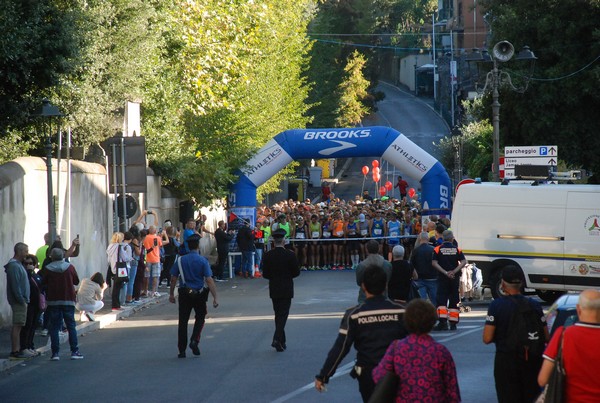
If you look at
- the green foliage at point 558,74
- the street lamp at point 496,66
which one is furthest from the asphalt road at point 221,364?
the green foliage at point 558,74

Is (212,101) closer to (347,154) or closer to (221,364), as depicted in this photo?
(347,154)

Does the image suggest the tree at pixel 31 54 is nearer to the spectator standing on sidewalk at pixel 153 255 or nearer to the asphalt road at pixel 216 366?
the spectator standing on sidewalk at pixel 153 255

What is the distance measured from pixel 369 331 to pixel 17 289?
8612 millimetres

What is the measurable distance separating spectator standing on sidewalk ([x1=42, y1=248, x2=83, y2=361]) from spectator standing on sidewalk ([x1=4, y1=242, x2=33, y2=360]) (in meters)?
0.31

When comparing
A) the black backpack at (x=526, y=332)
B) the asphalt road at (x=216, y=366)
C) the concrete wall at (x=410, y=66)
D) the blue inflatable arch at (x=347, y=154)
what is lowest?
the asphalt road at (x=216, y=366)

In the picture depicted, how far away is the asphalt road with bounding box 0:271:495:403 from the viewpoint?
1223 cm

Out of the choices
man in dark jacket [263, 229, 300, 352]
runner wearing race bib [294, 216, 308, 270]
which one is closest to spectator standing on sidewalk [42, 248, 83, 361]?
man in dark jacket [263, 229, 300, 352]

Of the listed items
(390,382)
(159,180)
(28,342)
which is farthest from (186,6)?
(390,382)

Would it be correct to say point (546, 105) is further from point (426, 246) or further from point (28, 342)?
point (28, 342)

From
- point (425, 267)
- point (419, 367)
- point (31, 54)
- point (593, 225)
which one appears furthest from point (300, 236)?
point (419, 367)

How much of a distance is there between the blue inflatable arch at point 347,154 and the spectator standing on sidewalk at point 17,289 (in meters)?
19.2

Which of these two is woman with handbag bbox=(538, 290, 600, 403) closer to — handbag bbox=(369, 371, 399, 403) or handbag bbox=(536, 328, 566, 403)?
handbag bbox=(536, 328, 566, 403)

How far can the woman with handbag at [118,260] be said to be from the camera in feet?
70.9

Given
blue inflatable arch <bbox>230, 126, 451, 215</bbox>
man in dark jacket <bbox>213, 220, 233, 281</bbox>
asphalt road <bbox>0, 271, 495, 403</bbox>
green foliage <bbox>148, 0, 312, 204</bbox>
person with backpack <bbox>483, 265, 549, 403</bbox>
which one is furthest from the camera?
blue inflatable arch <bbox>230, 126, 451, 215</bbox>
